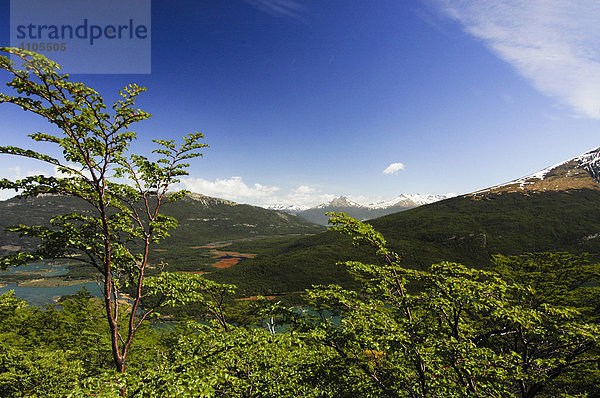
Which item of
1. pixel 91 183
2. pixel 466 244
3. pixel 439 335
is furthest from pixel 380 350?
pixel 466 244

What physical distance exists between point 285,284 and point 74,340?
128 m

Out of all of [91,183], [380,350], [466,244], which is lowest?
[466,244]

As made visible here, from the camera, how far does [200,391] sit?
19.7 ft

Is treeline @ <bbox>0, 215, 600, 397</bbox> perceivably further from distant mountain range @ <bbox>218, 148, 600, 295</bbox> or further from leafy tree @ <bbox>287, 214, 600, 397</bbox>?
distant mountain range @ <bbox>218, 148, 600, 295</bbox>

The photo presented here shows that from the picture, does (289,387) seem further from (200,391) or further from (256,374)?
(200,391)

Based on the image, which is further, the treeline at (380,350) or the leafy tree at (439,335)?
the leafy tree at (439,335)

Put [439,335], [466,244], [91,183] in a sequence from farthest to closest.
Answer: [466,244], [439,335], [91,183]

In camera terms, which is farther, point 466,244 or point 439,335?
point 466,244

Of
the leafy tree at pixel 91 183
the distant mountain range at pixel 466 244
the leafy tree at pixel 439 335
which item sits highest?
the leafy tree at pixel 91 183

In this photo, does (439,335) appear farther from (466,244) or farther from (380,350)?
(466,244)

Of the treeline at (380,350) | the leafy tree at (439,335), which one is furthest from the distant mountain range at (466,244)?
the leafy tree at (439,335)

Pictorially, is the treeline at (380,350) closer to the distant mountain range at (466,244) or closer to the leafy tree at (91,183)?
the leafy tree at (91,183)

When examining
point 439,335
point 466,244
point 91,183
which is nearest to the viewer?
point 91,183

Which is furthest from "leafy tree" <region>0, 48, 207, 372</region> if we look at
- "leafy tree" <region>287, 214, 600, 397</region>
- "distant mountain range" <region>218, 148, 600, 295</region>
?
"distant mountain range" <region>218, 148, 600, 295</region>
